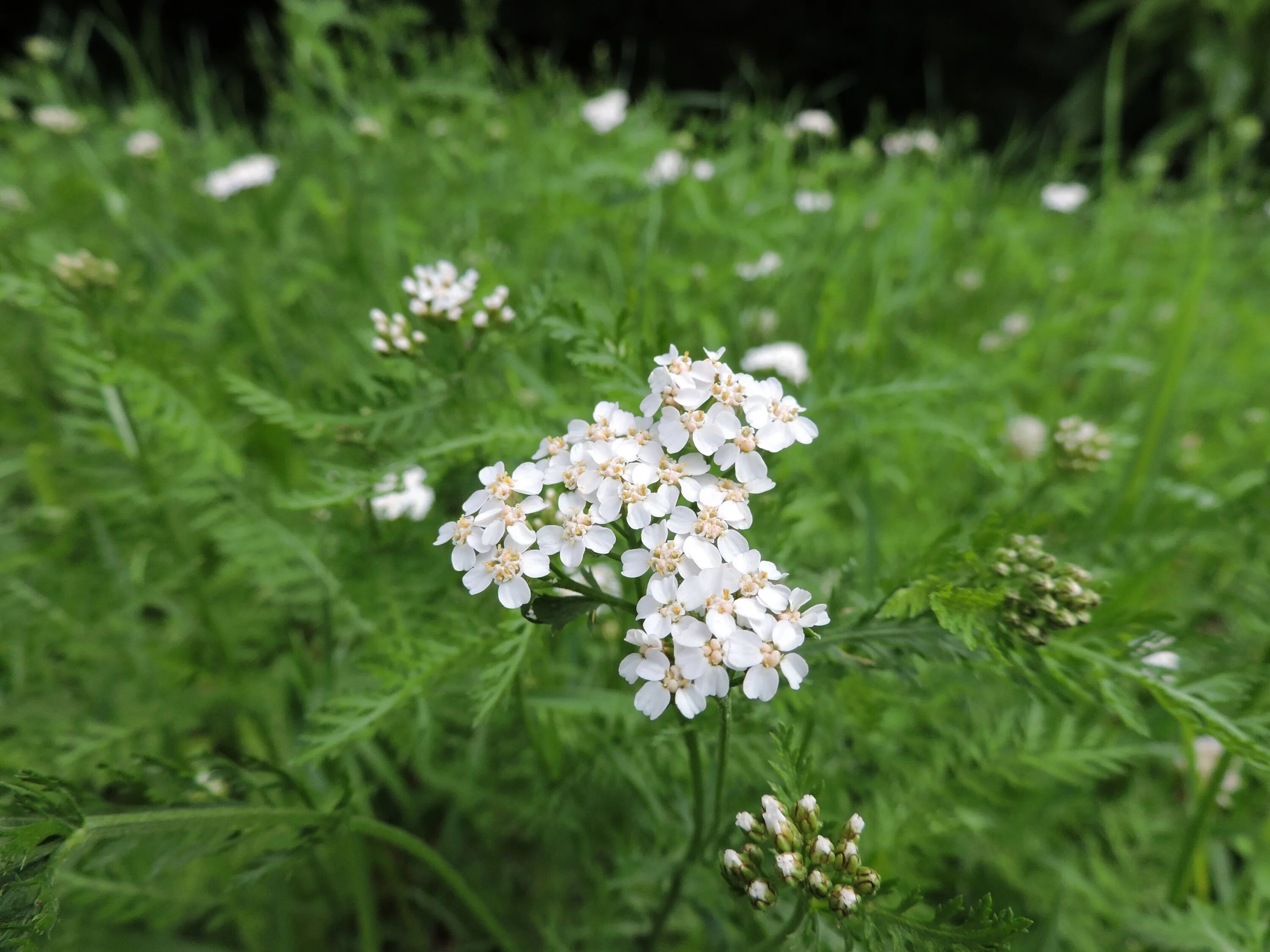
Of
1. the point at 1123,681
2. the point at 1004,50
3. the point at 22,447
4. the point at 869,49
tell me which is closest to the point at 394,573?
the point at 1123,681

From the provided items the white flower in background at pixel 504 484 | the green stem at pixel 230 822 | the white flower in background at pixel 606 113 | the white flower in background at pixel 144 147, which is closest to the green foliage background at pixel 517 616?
the green stem at pixel 230 822

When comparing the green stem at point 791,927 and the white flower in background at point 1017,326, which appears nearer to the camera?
the green stem at point 791,927

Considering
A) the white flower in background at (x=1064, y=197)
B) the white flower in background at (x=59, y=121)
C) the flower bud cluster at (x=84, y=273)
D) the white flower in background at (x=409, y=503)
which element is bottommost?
the white flower in background at (x=409, y=503)

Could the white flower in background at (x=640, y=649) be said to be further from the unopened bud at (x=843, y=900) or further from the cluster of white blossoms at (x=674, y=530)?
the unopened bud at (x=843, y=900)

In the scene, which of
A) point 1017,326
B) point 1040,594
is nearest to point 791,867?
Result: point 1040,594

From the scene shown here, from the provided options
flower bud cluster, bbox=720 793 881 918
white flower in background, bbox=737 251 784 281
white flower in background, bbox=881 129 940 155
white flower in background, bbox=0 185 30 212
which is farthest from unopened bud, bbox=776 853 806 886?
white flower in background, bbox=0 185 30 212
